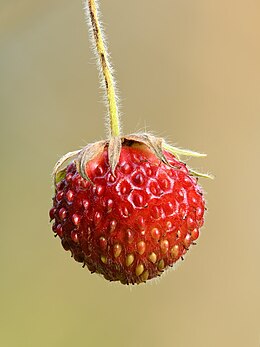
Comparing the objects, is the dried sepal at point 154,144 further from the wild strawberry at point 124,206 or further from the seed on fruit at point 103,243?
the seed on fruit at point 103,243

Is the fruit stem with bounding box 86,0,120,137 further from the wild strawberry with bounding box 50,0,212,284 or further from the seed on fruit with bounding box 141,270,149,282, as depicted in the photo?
the seed on fruit with bounding box 141,270,149,282

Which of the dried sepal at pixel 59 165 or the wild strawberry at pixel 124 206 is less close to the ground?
the dried sepal at pixel 59 165

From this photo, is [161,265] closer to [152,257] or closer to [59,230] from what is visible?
[152,257]

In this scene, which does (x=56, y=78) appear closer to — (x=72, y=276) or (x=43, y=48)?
(x=43, y=48)

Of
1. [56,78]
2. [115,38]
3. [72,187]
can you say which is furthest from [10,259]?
[72,187]

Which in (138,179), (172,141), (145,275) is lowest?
(145,275)

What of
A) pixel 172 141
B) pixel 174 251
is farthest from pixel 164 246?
pixel 172 141

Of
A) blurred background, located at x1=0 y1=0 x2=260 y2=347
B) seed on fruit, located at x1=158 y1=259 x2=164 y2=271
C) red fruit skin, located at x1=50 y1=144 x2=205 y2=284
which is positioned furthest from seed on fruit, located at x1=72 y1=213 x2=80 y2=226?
blurred background, located at x1=0 y1=0 x2=260 y2=347

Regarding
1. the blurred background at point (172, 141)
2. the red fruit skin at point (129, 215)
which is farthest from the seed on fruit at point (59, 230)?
the blurred background at point (172, 141)
